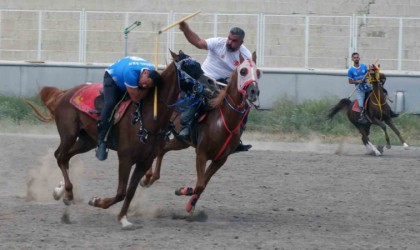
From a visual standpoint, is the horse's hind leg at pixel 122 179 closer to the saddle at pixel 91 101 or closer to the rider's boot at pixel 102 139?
the rider's boot at pixel 102 139

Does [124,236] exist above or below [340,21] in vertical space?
below

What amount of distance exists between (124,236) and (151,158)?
1.05 metres

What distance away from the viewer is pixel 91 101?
10.7m

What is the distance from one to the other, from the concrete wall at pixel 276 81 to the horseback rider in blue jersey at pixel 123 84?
1368cm

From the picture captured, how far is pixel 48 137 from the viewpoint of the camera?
2012 centimetres

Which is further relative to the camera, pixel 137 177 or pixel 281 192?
pixel 281 192

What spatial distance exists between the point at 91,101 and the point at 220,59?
168 cm

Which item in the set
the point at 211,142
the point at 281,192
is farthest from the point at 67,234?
the point at 281,192

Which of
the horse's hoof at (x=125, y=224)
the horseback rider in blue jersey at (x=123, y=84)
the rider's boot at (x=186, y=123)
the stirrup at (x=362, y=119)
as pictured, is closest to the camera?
the horse's hoof at (x=125, y=224)

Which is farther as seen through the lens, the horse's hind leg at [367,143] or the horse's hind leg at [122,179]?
the horse's hind leg at [367,143]

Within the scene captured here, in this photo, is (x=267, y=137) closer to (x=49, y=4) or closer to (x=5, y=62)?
(x=5, y=62)

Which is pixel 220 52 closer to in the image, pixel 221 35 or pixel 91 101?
pixel 91 101

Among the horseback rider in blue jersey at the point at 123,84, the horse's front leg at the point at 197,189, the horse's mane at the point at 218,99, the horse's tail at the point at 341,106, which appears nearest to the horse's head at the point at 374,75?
the horse's tail at the point at 341,106

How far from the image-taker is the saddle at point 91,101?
10.5 meters
